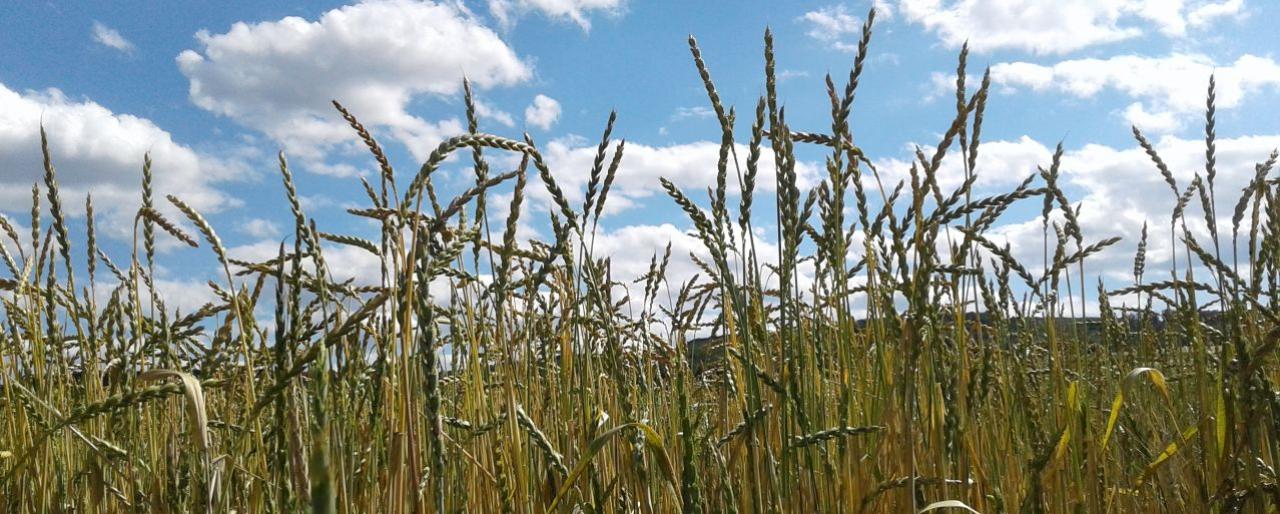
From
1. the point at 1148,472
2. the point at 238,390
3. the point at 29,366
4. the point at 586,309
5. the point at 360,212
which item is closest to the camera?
the point at 360,212

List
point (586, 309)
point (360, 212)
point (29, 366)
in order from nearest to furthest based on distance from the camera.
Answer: point (360, 212) < point (586, 309) < point (29, 366)

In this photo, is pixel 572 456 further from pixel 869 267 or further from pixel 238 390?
pixel 238 390

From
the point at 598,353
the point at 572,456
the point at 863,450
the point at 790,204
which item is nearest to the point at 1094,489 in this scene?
the point at 863,450

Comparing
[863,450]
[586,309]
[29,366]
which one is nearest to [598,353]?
[586,309]

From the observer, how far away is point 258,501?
1.95 meters

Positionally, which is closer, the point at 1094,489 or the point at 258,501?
the point at 1094,489

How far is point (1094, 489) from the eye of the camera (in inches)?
65.4

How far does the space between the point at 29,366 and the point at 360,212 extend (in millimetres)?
1490

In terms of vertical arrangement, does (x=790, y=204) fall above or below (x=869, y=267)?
above

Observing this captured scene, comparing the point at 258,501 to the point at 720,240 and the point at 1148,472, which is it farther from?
the point at 1148,472

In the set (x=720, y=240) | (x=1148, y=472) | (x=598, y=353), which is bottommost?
(x=1148, y=472)

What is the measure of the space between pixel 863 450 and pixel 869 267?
0.50 metres

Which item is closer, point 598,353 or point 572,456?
point 572,456

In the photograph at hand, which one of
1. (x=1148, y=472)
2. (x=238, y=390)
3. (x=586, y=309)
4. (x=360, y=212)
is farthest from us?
(x=238, y=390)
